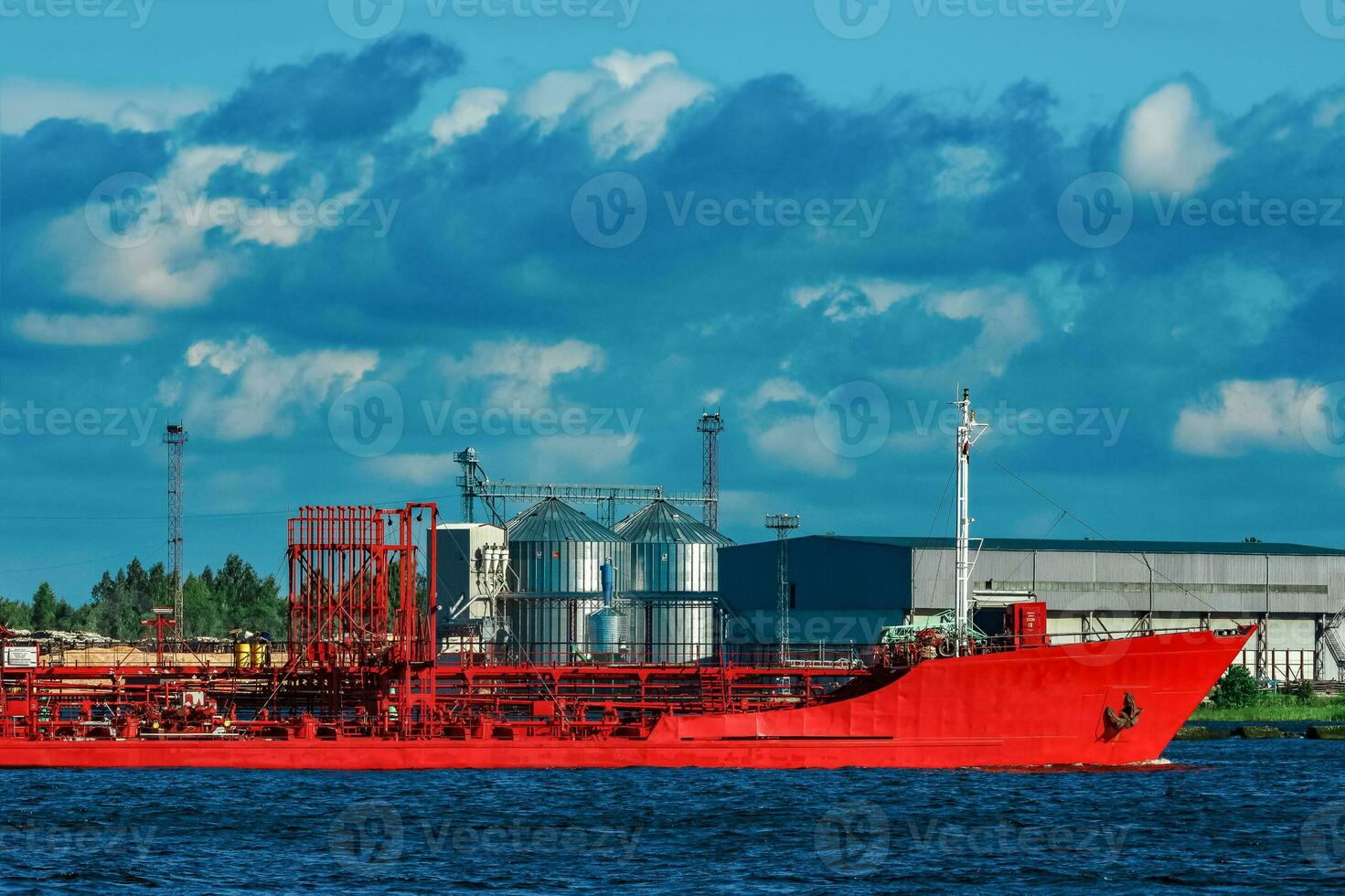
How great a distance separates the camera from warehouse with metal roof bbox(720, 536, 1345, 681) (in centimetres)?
9519

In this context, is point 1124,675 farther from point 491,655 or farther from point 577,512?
point 577,512

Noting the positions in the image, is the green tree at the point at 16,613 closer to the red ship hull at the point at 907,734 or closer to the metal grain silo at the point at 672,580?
the metal grain silo at the point at 672,580

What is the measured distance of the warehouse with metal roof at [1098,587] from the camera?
95.2 m

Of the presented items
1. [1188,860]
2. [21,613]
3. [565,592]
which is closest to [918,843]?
[1188,860]

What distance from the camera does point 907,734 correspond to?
5316 cm

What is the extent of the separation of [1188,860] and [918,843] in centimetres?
605

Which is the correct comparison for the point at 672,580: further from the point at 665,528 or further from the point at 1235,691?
the point at 1235,691

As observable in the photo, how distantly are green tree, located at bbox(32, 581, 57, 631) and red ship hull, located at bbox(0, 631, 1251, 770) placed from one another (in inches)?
5447

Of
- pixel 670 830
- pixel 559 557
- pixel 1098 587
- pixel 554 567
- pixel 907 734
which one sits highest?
pixel 559 557

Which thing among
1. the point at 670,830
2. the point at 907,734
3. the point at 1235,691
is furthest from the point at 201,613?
the point at 670,830

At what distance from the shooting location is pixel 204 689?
58.3 meters

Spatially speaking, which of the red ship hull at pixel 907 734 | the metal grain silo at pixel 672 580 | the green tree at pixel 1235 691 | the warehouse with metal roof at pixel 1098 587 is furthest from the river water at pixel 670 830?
the metal grain silo at pixel 672 580

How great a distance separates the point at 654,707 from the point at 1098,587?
45902 millimetres

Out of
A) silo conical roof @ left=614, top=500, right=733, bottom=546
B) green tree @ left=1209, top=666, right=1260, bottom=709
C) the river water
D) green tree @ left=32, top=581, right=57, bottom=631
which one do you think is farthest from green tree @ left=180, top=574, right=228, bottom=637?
the river water
